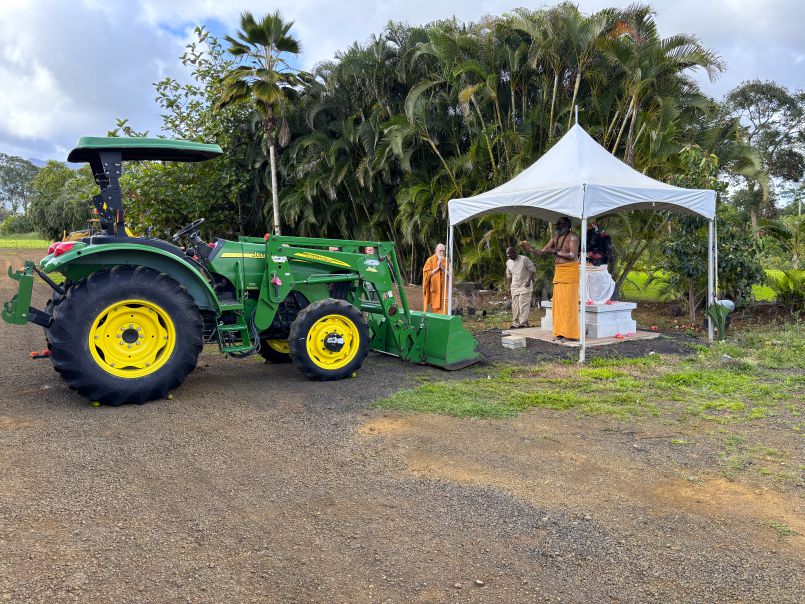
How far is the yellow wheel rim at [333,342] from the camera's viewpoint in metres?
6.57

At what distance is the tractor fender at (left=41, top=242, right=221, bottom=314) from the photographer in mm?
5486

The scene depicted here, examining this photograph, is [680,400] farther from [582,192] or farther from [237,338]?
[237,338]

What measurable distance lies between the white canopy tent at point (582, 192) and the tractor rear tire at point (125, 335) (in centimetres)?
476

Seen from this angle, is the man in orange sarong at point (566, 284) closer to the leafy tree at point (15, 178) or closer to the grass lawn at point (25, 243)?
the grass lawn at point (25, 243)

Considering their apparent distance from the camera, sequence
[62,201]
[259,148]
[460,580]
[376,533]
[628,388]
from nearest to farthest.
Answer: [460,580], [376,533], [628,388], [259,148], [62,201]

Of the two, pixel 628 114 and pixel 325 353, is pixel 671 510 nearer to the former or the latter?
pixel 325 353

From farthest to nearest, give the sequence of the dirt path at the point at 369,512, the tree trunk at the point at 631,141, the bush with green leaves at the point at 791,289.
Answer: the tree trunk at the point at 631,141 < the bush with green leaves at the point at 791,289 < the dirt path at the point at 369,512

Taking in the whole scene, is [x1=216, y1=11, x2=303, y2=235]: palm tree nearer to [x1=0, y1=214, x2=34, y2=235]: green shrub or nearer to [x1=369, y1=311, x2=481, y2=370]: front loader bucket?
[x1=369, y1=311, x2=481, y2=370]: front loader bucket

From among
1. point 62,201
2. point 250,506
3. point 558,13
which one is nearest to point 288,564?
point 250,506

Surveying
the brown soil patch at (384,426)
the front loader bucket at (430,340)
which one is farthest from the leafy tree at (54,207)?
the brown soil patch at (384,426)

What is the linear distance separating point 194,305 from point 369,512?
10.2 feet

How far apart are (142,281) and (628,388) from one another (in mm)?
4847

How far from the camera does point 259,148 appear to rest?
20.6m

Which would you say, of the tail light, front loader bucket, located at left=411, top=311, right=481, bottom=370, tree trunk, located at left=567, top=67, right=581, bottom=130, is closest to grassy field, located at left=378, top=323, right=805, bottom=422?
front loader bucket, located at left=411, top=311, right=481, bottom=370
